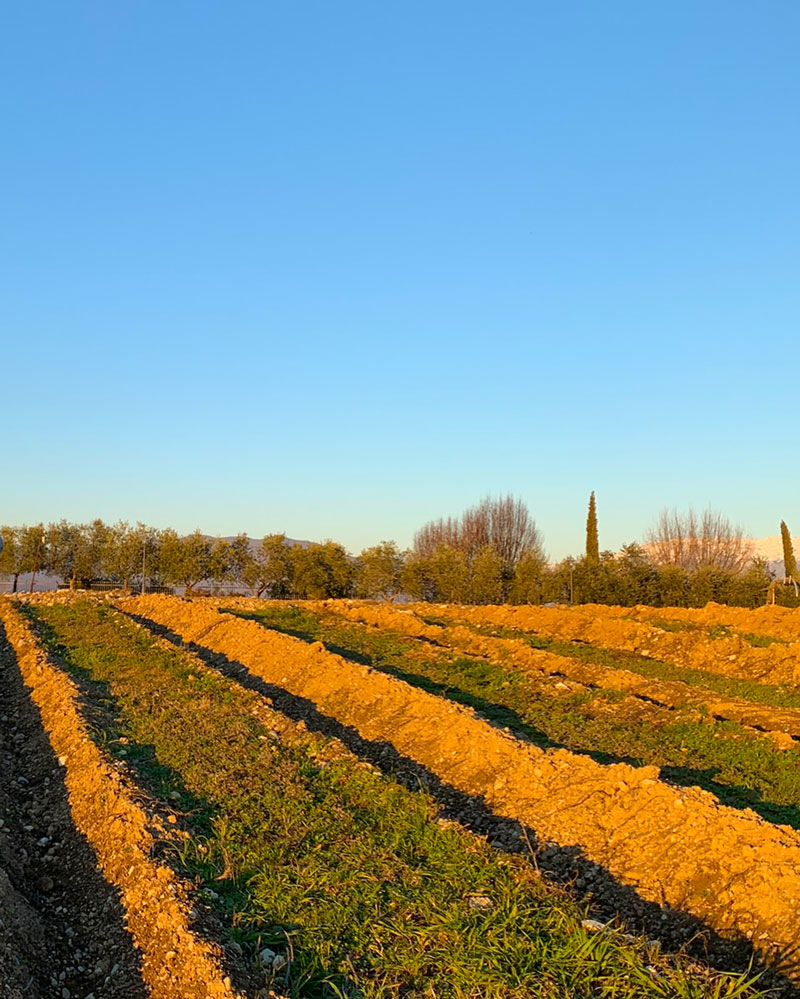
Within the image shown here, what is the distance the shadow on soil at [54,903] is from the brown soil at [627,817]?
158 inches

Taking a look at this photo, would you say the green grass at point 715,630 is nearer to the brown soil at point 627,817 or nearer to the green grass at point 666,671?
the green grass at point 666,671

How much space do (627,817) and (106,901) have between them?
4.68 meters

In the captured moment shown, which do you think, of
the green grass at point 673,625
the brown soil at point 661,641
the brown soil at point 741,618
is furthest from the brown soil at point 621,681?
the brown soil at point 741,618

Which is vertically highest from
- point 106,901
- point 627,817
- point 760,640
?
point 760,640

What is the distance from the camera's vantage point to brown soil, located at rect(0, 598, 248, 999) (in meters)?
5.12

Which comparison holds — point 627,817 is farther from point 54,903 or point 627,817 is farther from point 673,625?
point 673,625

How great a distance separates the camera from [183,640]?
21.9m

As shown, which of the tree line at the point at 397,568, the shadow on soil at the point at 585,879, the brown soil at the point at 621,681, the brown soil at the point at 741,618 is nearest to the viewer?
the shadow on soil at the point at 585,879

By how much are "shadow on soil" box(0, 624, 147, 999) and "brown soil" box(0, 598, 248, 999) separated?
0.4 inches

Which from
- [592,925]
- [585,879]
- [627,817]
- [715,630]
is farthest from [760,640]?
[592,925]

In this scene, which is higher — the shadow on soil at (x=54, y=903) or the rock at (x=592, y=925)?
the rock at (x=592, y=925)

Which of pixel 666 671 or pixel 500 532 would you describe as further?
pixel 500 532

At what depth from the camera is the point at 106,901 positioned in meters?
6.22

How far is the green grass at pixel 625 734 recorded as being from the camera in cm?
912
